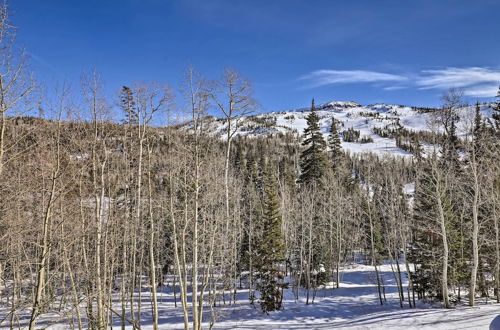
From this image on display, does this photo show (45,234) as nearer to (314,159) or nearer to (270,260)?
(270,260)

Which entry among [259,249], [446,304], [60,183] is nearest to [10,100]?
[60,183]

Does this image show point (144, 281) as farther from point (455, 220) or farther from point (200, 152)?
point (455, 220)

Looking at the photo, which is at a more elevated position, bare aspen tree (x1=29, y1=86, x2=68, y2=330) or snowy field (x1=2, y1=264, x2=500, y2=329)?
bare aspen tree (x1=29, y1=86, x2=68, y2=330)

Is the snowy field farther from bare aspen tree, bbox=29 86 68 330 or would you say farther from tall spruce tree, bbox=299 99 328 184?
tall spruce tree, bbox=299 99 328 184

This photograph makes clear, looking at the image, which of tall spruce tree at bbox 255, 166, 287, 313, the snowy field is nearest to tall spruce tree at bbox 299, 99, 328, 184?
the snowy field

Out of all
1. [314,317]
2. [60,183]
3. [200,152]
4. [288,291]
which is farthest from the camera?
[288,291]

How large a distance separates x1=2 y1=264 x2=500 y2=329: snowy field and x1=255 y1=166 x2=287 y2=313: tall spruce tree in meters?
1.04

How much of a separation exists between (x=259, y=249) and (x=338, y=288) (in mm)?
12399

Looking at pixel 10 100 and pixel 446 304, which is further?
pixel 446 304

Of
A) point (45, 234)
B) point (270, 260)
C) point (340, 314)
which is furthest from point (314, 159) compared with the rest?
point (45, 234)

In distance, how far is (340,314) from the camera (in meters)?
23.5

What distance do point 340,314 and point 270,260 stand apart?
6.58 m

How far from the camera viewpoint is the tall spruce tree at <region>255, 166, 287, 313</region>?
77.9 feet

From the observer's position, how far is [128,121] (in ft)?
45.3
